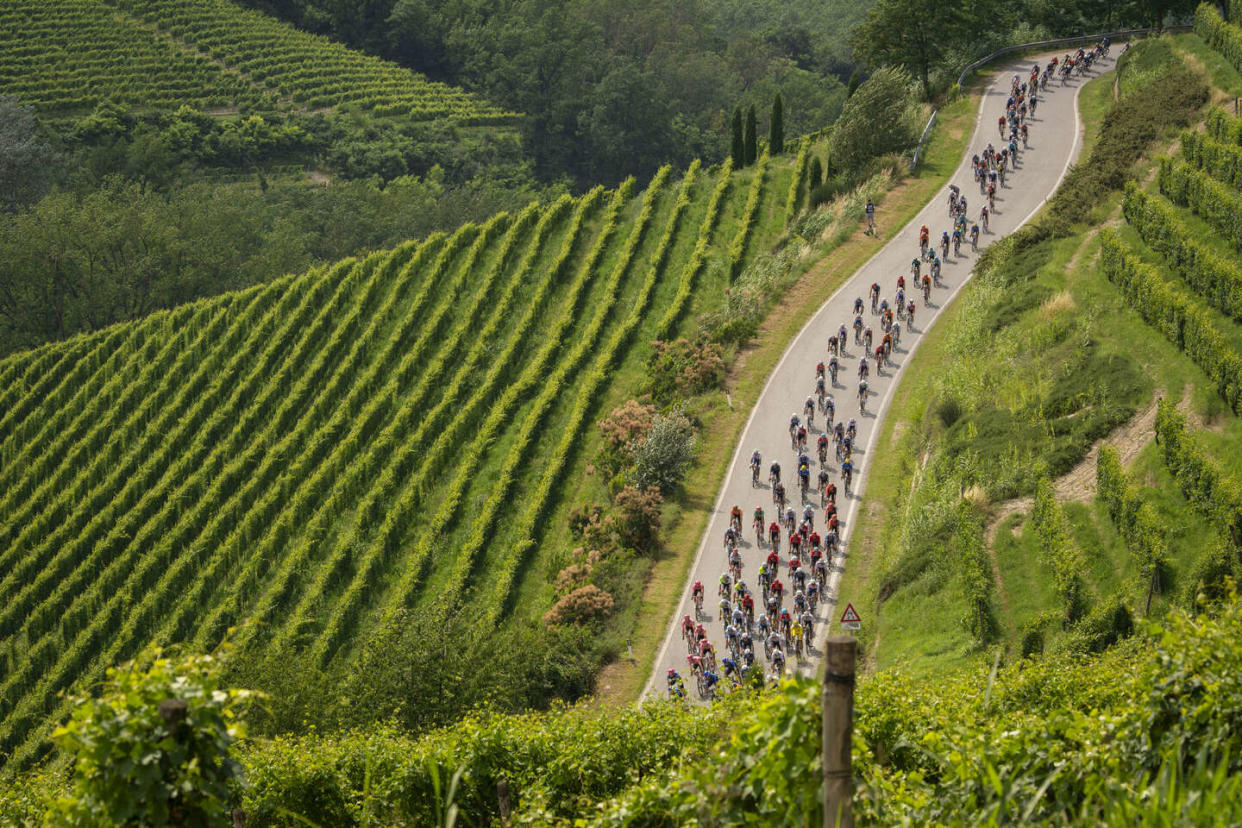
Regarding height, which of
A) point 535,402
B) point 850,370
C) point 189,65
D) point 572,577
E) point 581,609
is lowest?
point 581,609

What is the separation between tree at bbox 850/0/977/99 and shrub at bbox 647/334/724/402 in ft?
83.8

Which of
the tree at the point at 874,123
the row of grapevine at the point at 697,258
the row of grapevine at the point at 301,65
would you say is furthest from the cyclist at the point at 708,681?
the row of grapevine at the point at 301,65

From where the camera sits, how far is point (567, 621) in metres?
37.6

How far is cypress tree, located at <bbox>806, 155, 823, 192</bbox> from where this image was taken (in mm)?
62719

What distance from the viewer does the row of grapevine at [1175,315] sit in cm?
3347

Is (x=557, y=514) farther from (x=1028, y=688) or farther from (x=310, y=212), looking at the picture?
(x=310, y=212)

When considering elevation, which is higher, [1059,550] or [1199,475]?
[1199,475]

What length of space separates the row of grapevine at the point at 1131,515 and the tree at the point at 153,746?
22.0m

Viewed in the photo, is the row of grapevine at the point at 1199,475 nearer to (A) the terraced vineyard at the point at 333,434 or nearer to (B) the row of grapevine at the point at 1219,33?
(A) the terraced vineyard at the point at 333,434

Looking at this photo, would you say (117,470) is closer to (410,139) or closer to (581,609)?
(581,609)

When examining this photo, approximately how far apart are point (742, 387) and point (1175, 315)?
49.8 feet

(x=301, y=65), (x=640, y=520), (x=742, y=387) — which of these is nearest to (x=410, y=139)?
(x=301, y=65)

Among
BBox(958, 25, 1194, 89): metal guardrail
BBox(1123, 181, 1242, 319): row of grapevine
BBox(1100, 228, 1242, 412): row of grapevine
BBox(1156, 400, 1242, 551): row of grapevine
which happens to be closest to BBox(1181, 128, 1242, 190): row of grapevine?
BBox(1123, 181, 1242, 319): row of grapevine

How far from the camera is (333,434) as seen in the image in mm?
55094
